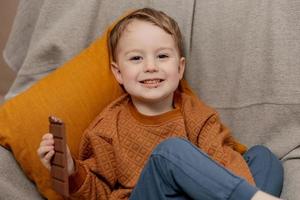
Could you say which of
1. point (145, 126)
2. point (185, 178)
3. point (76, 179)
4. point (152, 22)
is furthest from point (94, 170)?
point (152, 22)

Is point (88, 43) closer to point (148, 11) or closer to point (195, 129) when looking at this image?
point (148, 11)

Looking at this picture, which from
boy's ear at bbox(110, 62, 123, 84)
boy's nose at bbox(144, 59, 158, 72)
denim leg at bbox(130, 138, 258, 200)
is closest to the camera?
denim leg at bbox(130, 138, 258, 200)

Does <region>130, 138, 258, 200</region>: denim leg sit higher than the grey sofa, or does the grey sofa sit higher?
the grey sofa

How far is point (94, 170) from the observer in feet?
3.75

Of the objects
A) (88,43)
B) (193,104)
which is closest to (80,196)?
(193,104)

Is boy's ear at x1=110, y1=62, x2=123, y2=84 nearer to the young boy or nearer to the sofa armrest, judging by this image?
the young boy

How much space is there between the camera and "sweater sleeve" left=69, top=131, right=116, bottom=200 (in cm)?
108

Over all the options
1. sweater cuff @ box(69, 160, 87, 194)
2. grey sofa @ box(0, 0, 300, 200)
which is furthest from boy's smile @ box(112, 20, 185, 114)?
sweater cuff @ box(69, 160, 87, 194)

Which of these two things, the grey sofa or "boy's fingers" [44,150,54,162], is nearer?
"boy's fingers" [44,150,54,162]

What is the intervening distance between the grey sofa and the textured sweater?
103 millimetres

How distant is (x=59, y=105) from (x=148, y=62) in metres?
0.26

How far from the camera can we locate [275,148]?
1.24m

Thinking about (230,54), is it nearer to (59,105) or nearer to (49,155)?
(59,105)

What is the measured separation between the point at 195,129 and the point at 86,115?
0.97 feet
